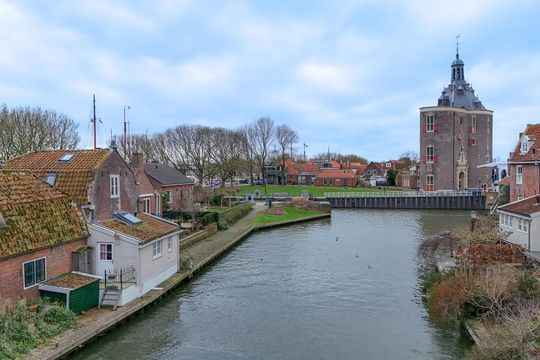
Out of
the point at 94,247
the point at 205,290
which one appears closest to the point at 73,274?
the point at 94,247

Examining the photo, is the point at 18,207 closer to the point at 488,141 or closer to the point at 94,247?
the point at 94,247

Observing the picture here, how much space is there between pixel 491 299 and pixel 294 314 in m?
8.29

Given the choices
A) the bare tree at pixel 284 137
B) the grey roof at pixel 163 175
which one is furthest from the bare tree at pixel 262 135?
the grey roof at pixel 163 175

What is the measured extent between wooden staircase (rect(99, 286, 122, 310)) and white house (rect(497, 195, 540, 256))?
21.5 m

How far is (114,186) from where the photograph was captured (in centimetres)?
2580

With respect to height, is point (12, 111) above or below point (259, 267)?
above

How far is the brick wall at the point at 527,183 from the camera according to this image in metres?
34.0

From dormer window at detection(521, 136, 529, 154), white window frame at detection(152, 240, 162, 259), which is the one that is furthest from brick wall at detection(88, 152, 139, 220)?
dormer window at detection(521, 136, 529, 154)

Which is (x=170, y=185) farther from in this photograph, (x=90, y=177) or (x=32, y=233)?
(x=32, y=233)

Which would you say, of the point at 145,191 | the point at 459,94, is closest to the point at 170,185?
the point at 145,191

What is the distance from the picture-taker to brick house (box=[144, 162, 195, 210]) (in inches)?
1907

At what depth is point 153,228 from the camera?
25234mm

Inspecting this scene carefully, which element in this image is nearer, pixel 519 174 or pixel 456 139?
pixel 519 174

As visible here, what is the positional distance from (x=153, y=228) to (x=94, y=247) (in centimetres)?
370
